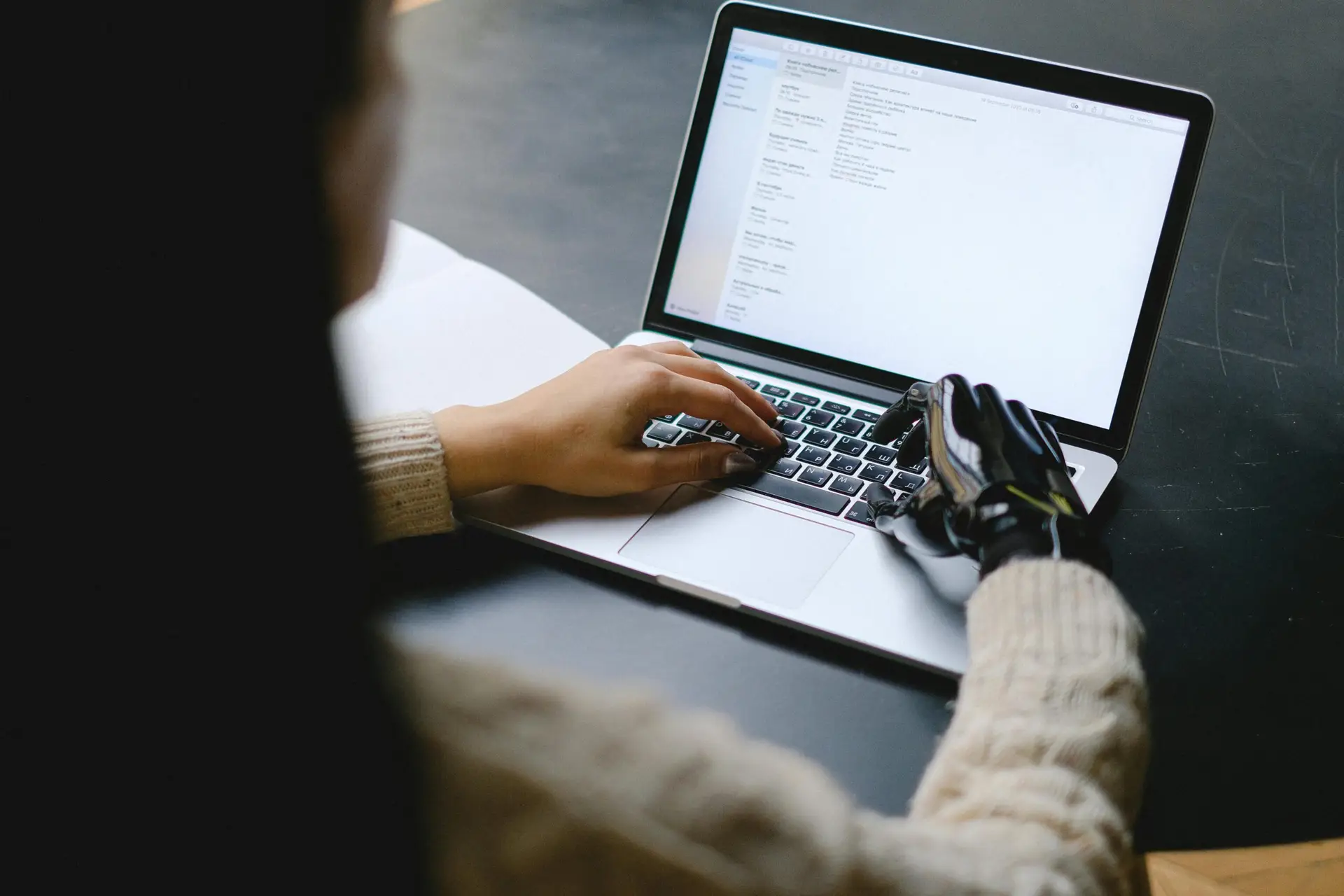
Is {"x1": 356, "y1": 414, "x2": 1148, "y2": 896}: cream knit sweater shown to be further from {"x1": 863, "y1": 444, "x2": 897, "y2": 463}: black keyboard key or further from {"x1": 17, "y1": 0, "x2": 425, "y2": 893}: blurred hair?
{"x1": 863, "y1": 444, "x2": 897, "y2": 463}: black keyboard key

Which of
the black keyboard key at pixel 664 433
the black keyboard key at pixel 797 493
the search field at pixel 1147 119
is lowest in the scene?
the black keyboard key at pixel 797 493

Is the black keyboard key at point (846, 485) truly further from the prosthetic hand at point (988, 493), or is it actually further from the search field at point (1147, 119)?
the search field at point (1147, 119)

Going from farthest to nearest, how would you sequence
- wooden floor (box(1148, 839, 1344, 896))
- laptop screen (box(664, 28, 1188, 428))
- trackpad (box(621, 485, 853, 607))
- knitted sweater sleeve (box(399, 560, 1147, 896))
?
1. laptop screen (box(664, 28, 1188, 428))
2. trackpad (box(621, 485, 853, 607))
3. wooden floor (box(1148, 839, 1344, 896))
4. knitted sweater sleeve (box(399, 560, 1147, 896))

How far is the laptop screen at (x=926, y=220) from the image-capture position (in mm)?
770

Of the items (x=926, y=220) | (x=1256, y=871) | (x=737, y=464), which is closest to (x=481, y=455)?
(x=737, y=464)

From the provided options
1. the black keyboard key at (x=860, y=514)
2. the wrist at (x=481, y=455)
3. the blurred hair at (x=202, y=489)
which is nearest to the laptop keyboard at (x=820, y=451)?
the black keyboard key at (x=860, y=514)

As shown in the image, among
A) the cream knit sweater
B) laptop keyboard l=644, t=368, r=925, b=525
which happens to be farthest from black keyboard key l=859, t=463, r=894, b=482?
the cream knit sweater

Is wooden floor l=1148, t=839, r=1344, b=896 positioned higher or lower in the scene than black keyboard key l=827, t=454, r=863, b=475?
lower

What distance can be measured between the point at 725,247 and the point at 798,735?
44 centimetres

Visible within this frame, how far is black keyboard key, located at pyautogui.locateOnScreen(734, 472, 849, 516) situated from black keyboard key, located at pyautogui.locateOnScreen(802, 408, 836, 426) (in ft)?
0.26

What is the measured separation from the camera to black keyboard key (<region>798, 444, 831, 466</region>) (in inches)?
30.5

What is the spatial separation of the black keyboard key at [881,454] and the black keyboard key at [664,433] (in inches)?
5.7

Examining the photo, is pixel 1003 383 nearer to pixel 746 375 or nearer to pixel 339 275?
pixel 746 375

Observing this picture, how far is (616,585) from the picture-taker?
0.69 meters
